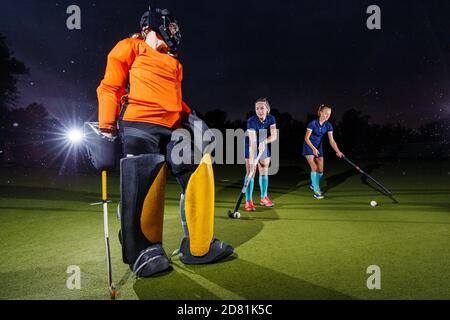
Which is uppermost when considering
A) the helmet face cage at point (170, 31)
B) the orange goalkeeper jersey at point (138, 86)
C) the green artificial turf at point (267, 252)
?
the helmet face cage at point (170, 31)

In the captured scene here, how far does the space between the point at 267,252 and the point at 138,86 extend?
7.62 feet

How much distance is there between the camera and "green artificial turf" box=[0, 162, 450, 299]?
3.11 metres

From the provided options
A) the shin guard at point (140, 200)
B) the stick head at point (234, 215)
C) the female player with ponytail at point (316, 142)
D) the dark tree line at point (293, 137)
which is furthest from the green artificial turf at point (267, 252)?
the dark tree line at point (293, 137)

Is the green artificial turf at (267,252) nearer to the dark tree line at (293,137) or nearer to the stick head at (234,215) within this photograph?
the stick head at (234,215)

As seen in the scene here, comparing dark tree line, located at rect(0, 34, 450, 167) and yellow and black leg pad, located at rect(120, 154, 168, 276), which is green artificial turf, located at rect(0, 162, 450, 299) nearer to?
yellow and black leg pad, located at rect(120, 154, 168, 276)

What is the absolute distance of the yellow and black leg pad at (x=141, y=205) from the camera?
11.0 ft

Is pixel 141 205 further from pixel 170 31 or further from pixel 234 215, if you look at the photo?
pixel 234 215

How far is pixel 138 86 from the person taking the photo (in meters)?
3.57

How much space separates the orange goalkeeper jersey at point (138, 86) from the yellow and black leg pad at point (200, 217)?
2.03ft

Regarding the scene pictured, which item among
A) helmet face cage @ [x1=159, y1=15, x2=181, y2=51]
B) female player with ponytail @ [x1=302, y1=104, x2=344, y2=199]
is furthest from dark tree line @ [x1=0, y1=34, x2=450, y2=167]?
helmet face cage @ [x1=159, y1=15, x2=181, y2=51]

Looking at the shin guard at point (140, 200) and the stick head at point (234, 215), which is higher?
the shin guard at point (140, 200)

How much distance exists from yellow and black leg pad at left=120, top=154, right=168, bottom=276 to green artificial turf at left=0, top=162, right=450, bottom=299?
231 mm
